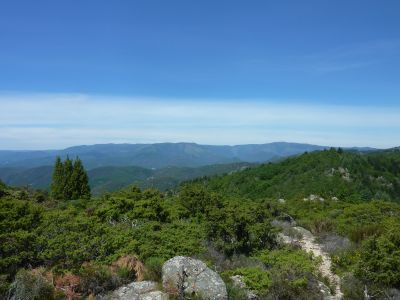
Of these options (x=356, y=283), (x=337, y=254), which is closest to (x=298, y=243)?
(x=337, y=254)

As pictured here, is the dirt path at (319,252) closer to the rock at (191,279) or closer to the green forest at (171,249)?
the green forest at (171,249)

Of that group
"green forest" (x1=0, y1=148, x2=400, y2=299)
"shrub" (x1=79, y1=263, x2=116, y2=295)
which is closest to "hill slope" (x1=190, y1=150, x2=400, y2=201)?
"green forest" (x1=0, y1=148, x2=400, y2=299)

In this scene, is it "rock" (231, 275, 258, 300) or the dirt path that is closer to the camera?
"rock" (231, 275, 258, 300)

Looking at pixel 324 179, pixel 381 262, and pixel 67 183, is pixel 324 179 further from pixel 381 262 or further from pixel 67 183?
pixel 381 262

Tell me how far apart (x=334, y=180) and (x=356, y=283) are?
264ft

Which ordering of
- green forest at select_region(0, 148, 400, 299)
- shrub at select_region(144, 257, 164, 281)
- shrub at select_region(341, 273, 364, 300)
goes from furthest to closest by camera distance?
shrub at select_region(144, 257, 164, 281) < shrub at select_region(341, 273, 364, 300) < green forest at select_region(0, 148, 400, 299)

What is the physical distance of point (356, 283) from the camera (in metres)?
11.3

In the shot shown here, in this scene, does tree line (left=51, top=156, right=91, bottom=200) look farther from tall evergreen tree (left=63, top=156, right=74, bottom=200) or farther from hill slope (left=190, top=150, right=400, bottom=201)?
hill slope (left=190, top=150, right=400, bottom=201)

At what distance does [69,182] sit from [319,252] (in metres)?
36.8

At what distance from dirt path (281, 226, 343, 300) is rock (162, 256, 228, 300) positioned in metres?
3.47

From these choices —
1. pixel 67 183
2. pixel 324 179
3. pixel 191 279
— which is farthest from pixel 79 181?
pixel 324 179

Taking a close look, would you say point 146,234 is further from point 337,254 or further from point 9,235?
point 337,254

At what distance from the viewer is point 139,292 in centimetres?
1003

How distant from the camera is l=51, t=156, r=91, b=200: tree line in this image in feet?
149
